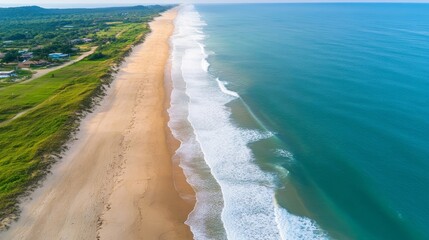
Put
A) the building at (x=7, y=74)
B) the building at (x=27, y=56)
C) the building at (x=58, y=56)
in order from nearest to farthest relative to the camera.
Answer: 1. the building at (x=7, y=74)
2. the building at (x=27, y=56)
3. the building at (x=58, y=56)

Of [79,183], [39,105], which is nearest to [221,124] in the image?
[79,183]

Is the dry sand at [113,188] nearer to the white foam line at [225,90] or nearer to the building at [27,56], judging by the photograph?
the white foam line at [225,90]

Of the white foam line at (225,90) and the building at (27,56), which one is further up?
the building at (27,56)

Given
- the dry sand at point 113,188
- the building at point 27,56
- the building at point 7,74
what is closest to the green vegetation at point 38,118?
the dry sand at point 113,188

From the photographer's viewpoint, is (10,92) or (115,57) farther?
(115,57)

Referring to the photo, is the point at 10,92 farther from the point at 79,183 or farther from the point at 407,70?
the point at 407,70

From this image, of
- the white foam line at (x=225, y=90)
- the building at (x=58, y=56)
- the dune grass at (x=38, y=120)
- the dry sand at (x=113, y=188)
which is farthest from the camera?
the building at (x=58, y=56)
